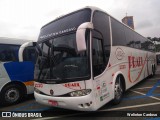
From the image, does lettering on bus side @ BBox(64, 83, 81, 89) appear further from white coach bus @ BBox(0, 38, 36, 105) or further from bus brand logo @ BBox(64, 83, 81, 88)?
white coach bus @ BBox(0, 38, 36, 105)

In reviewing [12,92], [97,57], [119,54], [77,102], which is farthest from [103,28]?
[12,92]

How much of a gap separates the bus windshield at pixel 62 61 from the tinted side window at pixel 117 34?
192cm

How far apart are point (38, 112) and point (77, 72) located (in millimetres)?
2371

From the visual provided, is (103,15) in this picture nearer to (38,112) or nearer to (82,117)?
(82,117)

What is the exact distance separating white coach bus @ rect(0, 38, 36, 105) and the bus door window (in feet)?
10.9

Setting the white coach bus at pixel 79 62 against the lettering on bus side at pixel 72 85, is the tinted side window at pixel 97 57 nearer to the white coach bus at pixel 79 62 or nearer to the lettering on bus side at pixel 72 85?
the white coach bus at pixel 79 62

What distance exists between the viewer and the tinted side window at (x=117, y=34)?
6.09 metres

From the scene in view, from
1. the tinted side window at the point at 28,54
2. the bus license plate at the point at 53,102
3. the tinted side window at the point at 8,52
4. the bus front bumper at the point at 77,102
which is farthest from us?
the tinted side window at the point at 28,54

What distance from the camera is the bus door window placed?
14.9 feet


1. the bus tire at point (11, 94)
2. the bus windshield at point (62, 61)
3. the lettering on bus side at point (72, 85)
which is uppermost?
the bus windshield at point (62, 61)

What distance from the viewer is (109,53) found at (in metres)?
5.43

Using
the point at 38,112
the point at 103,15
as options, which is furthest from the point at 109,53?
the point at 38,112

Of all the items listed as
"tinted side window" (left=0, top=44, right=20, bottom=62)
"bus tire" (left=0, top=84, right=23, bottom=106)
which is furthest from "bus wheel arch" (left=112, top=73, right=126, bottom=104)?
"tinted side window" (left=0, top=44, right=20, bottom=62)

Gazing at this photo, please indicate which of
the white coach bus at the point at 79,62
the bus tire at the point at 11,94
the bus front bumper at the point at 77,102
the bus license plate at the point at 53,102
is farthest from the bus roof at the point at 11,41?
the bus front bumper at the point at 77,102
